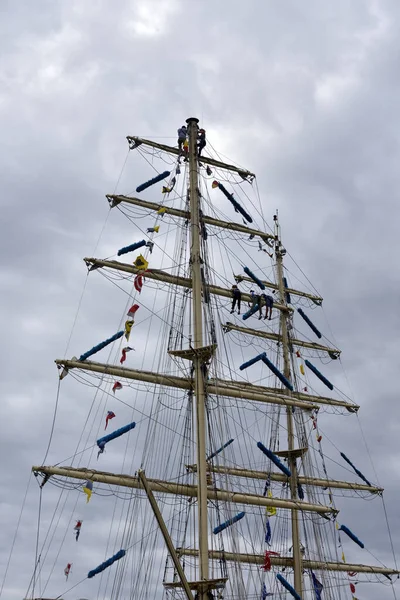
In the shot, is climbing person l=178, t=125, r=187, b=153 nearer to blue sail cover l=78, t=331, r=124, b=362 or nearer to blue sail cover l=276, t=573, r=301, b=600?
blue sail cover l=78, t=331, r=124, b=362

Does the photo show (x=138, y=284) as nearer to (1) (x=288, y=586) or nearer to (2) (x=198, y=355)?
(2) (x=198, y=355)

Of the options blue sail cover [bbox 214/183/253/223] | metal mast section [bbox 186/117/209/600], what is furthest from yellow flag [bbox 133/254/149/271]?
blue sail cover [bbox 214/183/253/223]

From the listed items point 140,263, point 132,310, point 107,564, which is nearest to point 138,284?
point 140,263

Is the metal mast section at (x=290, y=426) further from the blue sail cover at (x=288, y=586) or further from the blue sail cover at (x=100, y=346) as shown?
the blue sail cover at (x=100, y=346)

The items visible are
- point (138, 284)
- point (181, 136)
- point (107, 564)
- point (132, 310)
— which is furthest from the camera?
point (181, 136)

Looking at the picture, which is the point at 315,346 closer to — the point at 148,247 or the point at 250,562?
the point at 250,562

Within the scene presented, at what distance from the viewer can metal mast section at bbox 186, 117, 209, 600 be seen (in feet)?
86.3

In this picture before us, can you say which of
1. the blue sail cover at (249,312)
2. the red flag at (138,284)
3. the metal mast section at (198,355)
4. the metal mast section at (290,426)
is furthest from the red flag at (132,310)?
the metal mast section at (290,426)

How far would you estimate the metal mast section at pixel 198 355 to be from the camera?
26.3m

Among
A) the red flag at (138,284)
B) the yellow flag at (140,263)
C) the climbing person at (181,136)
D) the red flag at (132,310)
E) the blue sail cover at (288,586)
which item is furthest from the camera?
the blue sail cover at (288,586)

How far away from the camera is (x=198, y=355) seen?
3017 centimetres

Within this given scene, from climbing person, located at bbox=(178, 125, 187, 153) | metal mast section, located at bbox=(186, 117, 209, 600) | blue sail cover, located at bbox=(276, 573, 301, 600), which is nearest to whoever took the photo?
metal mast section, located at bbox=(186, 117, 209, 600)

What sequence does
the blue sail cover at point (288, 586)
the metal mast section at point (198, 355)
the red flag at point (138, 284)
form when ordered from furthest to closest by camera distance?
the blue sail cover at point (288, 586)
the red flag at point (138, 284)
the metal mast section at point (198, 355)

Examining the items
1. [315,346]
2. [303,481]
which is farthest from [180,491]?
[315,346]
